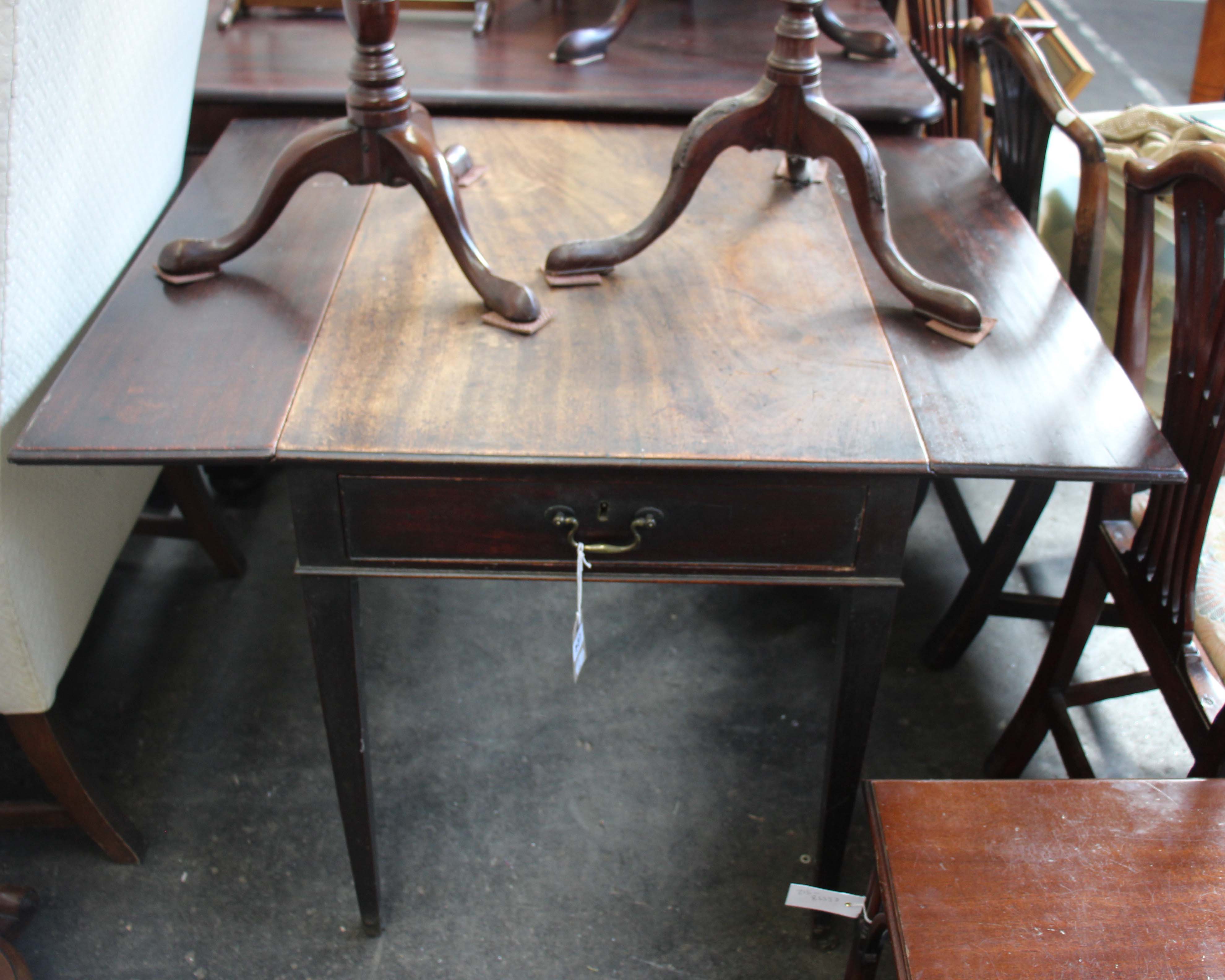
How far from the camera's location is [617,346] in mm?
1020

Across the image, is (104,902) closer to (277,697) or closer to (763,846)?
(277,697)

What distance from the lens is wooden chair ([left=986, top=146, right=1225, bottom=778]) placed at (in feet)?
3.34

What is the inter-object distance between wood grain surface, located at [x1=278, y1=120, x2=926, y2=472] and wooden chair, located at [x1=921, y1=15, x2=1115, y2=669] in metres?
0.25

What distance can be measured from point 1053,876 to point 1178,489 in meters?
0.47

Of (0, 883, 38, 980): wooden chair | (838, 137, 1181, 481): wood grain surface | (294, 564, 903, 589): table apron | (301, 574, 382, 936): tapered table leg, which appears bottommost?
(0, 883, 38, 980): wooden chair

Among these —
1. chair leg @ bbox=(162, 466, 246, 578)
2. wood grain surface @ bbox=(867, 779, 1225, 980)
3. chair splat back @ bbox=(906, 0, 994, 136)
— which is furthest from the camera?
Answer: chair splat back @ bbox=(906, 0, 994, 136)

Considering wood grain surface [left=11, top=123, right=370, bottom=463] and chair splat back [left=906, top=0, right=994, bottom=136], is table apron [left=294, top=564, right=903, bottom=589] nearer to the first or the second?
wood grain surface [left=11, top=123, right=370, bottom=463]

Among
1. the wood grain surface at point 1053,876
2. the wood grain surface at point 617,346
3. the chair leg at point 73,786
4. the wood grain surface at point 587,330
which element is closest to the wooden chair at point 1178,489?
the wood grain surface at point 587,330

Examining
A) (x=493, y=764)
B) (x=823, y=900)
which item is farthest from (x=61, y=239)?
(x=823, y=900)

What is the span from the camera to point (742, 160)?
138cm

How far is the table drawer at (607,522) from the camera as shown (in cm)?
91

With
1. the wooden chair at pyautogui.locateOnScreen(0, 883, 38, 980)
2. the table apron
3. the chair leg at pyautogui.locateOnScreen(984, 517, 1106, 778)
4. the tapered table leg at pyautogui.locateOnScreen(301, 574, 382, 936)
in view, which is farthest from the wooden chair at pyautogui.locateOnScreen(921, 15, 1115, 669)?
the wooden chair at pyautogui.locateOnScreen(0, 883, 38, 980)

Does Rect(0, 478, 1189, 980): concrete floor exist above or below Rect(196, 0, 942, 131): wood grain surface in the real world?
below

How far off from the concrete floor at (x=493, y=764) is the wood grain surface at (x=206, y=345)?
2.35 ft
